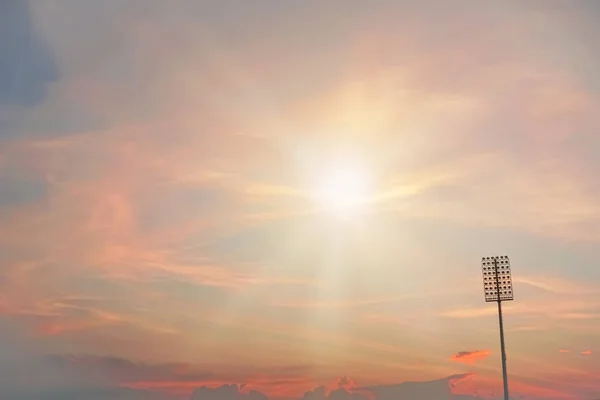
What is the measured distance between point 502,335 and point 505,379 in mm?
6931

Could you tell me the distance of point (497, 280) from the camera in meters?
118

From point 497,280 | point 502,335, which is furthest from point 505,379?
point 497,280

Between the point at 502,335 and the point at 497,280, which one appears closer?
the point at 502,335

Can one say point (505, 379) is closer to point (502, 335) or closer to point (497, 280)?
point (502, 335)

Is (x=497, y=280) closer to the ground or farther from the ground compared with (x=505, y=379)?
farther from the ground

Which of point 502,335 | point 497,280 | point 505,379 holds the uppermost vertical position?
point 497,280

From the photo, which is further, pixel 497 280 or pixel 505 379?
pixel 497 280

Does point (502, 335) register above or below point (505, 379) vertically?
above

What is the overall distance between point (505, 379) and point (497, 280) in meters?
17.7

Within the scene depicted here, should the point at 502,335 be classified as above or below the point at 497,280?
below

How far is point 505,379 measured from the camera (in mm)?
106812

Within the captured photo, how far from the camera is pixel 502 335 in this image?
110 m
